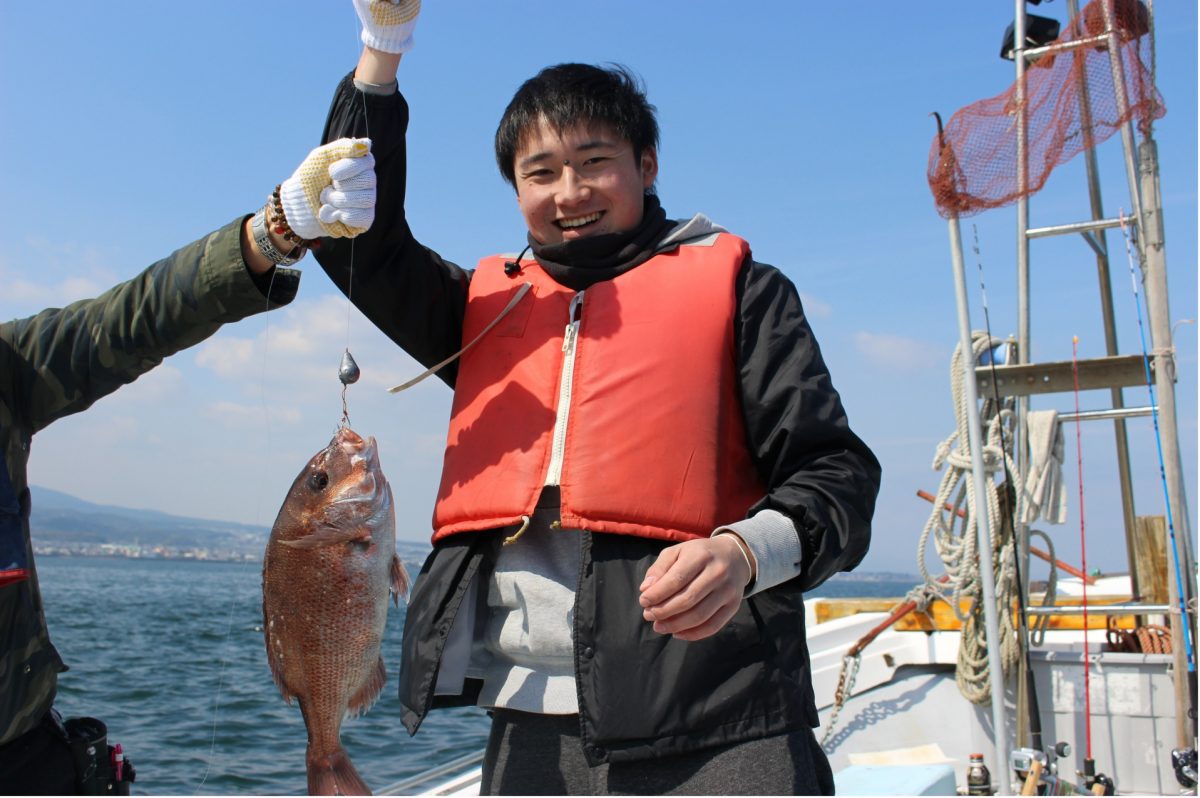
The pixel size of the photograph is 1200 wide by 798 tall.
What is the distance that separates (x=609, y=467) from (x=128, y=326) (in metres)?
1.30

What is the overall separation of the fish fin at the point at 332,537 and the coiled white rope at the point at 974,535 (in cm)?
396

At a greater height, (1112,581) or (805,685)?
(805,685)

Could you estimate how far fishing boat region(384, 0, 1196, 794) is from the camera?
498 cm

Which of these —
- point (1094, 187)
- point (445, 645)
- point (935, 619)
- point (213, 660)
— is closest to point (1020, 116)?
point (1094, 187)

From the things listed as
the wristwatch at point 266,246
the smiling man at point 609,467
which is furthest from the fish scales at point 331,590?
the wristwatch at point 266,246

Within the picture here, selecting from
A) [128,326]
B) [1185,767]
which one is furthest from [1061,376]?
[128,326]

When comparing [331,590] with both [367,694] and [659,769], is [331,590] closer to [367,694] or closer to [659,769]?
[367,694]

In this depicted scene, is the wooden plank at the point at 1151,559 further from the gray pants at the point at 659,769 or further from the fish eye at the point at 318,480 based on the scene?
the fish eye at the point at 318,480

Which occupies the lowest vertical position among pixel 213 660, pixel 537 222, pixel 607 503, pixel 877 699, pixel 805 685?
pixel 213 660

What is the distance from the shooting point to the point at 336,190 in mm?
2164

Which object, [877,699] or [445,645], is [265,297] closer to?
[445,645]

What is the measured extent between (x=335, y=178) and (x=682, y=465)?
1031mm

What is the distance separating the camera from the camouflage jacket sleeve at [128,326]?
7.86 ft

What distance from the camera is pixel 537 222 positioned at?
250 cm
